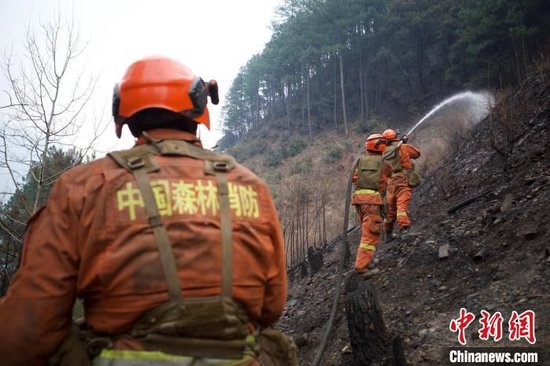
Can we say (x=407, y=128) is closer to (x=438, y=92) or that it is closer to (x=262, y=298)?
(x=438, y=92)

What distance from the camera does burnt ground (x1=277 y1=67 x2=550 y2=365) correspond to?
12.8ft

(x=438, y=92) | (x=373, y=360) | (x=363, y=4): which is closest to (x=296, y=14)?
(x=363, y=4)

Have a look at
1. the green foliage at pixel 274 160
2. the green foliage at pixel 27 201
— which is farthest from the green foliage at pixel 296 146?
the green foliage at pixel 27 201

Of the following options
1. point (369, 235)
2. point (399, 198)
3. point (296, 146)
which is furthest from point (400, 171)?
point (296, 146)

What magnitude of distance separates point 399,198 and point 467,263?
73.8 inches

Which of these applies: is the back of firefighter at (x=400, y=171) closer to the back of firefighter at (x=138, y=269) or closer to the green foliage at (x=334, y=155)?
the back of firefighter at (x=138, y=269)

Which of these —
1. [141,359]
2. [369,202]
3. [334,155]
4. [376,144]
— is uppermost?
[334,155]

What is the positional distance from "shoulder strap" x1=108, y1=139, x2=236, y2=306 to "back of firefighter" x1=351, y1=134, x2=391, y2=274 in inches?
176

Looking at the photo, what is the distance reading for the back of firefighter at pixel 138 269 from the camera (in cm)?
134

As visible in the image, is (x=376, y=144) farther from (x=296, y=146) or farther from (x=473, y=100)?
(x=296, y=146)

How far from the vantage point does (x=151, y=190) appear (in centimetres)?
143

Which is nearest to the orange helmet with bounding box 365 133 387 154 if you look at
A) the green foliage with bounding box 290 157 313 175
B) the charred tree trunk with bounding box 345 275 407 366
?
the charred tree trunk with bounding box 345 275 407 366

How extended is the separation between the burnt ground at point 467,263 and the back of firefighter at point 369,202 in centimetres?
41

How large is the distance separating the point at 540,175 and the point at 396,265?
8.25 ft
